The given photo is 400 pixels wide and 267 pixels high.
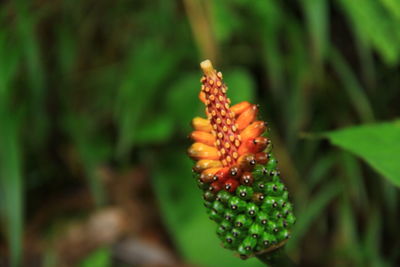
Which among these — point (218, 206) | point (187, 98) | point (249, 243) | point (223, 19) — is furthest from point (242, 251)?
point (187, 98)

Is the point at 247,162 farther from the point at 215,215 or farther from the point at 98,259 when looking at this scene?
the point at 98,259

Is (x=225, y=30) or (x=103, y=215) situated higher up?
(x=225, y=30)

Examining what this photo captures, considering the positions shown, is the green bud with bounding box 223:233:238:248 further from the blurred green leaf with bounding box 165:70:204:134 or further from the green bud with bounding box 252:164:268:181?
the blurred green leaf with bounding box 165:70:204:134

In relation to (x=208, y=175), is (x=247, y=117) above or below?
above

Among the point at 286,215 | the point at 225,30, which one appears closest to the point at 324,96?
the point at 225,30

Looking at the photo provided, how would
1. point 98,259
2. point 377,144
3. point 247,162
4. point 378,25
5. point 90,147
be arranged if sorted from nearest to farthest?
point 247,162
point 377,144
point 378,25
point 98,259
point 90,147

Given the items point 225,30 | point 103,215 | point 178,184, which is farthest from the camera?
point 103,215

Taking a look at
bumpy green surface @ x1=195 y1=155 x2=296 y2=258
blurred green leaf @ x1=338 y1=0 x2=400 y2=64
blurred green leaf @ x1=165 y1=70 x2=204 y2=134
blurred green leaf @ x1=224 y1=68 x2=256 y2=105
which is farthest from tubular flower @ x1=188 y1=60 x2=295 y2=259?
blurred green leaf @ x1=165 y1=70 x2=204 y2=134

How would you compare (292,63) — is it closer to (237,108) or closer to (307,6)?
(307,6)
